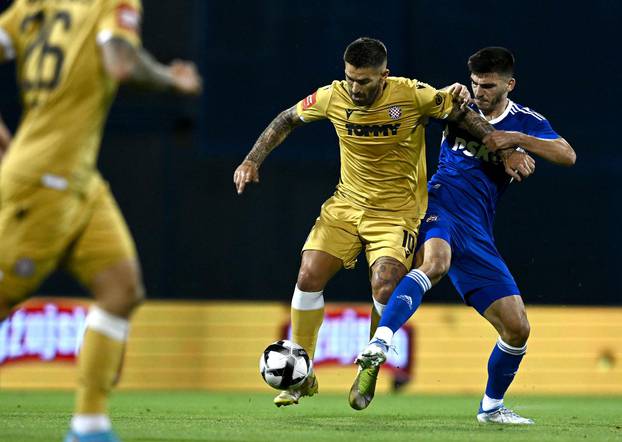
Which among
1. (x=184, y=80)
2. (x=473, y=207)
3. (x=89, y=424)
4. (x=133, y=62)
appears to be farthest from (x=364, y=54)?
(x=89, y=424)

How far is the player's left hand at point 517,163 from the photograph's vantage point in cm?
692

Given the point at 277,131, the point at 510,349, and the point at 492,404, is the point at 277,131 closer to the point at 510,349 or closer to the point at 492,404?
the point at 510,349

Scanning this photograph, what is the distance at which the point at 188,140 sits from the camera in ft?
38.7

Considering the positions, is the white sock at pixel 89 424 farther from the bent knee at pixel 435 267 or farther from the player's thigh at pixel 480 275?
the player's thigh at pixel 480 275

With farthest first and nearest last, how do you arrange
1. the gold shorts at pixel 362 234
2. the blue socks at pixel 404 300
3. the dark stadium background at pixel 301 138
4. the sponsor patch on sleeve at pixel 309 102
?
the dark stadium background at pixel 301 138, the sponsor patch on sleeve at pixel 309 102, the gold shorts at pixel 362 234, the blue socks at pixel 404 300

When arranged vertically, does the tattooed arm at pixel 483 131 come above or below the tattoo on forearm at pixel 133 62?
below

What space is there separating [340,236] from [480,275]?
2.83 ft

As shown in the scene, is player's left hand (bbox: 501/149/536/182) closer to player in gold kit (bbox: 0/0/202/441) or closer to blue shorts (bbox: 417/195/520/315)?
blue shorts (bbox: 417/195/520/315)

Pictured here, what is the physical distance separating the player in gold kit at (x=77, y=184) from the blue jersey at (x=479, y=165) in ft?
10.4

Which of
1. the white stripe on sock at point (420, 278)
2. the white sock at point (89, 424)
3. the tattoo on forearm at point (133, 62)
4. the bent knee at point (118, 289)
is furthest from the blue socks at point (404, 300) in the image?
the tattoo on forearm at point (133, 62)

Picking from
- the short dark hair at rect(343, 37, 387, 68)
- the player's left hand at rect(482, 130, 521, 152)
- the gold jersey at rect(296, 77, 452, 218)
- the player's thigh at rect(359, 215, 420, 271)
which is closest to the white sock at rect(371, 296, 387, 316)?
the player's thigh at rect(359, 215, 420, 271)

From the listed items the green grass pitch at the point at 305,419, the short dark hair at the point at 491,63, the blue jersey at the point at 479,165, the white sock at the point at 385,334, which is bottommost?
the green grass pitch at the point at 305,419

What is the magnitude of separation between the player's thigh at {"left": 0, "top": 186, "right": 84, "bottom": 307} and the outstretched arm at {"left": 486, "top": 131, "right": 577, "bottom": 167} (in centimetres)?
317

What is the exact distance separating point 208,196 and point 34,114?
7.17 metres
